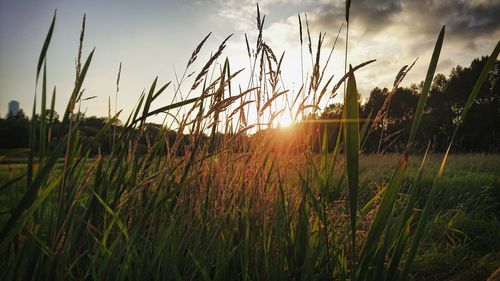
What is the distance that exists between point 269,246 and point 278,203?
0.59ft

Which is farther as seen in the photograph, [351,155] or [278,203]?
[278,203]

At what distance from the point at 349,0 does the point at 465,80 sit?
44715mm

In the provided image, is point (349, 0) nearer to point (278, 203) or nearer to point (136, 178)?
point (278, 203)

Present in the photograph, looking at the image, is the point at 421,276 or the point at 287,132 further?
the point at 421,276

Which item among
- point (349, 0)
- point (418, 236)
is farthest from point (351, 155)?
point (349, 0)

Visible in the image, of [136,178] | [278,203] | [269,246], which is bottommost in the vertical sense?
[269,246]

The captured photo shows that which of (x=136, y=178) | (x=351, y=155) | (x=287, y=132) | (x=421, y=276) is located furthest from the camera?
(x=421, y=276)

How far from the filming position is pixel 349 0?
1.01 m

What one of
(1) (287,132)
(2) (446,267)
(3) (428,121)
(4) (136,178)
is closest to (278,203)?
(1) (287,132)

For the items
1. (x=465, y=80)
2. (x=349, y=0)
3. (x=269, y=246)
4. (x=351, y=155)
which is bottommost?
(x=269, y=246)

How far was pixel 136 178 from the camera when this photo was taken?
4.14 feet

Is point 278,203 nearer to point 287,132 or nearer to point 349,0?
point 287,132

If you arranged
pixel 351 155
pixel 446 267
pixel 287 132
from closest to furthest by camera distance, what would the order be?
pixel 351 155
pixel 287 132
pixel 446 267

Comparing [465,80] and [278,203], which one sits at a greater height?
[465,80]
